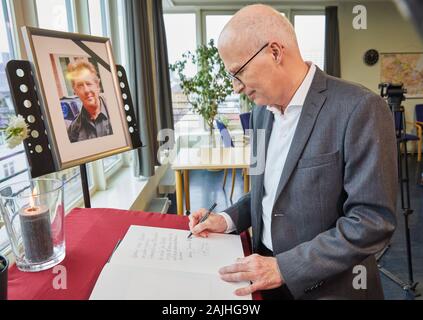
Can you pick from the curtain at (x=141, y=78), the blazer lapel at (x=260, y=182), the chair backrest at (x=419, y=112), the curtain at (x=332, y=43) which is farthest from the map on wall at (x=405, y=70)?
the blazer lapel at (x=260, y=182)

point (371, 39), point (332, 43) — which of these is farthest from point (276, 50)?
point (371, 39)

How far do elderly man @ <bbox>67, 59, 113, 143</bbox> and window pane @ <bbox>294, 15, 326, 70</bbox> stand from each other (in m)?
5.20

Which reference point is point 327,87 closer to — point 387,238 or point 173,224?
point 387,238

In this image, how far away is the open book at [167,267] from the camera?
2.26 ft

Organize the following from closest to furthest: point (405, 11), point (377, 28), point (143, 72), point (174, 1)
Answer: point (405, 11) → point (143, 72) → point (174, 1) → point (377, 28)

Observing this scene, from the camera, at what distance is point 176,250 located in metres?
0.89

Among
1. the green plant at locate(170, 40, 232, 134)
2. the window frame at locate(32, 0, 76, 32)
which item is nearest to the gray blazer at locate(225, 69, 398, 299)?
the window frame at locate(32, 0, 76, 32)

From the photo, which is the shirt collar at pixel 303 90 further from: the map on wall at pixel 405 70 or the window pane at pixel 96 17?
the map on wall at pixel 405 70

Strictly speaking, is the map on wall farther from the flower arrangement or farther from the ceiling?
the flower arrangement

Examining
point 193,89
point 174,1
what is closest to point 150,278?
point 193,89

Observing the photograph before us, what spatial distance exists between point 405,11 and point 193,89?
4.09 m

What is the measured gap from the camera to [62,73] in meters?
1.08

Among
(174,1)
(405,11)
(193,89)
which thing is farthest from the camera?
(174,1)

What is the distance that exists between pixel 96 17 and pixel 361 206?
8.77 feet
